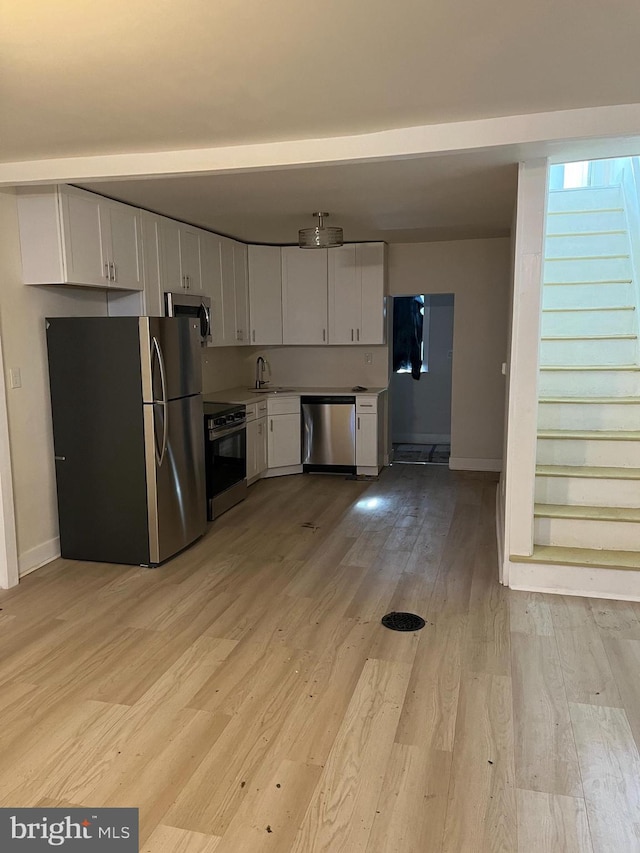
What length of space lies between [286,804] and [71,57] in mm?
2510

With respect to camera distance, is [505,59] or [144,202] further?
[144,202]

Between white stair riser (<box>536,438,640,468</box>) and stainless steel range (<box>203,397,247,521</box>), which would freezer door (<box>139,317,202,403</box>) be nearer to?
stainless steel range (<box>203,397,247,521</box>)

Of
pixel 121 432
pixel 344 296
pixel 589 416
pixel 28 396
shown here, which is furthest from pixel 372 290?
pixel 28 396

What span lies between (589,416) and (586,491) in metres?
0.62

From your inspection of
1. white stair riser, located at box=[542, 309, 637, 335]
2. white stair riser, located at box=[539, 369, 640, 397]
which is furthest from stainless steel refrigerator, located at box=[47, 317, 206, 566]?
white stair riser, located at box=[542, 309, 637, 335]

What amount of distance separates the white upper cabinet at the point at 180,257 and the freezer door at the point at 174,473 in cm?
118

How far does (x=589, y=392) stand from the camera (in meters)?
4.54

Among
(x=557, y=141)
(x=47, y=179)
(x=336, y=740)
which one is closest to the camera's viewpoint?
(x=336, y=740)

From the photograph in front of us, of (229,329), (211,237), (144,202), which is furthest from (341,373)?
(144,202)

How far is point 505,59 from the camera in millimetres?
2139

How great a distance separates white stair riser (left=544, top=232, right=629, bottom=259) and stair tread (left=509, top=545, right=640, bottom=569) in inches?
104

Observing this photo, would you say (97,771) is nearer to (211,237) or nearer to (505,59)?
(505,59)

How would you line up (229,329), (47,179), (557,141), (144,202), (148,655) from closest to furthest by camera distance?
(557,141) < (148,655) < (47,179) < (144,202) < (229,329)

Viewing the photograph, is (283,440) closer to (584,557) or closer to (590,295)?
(590,295)
